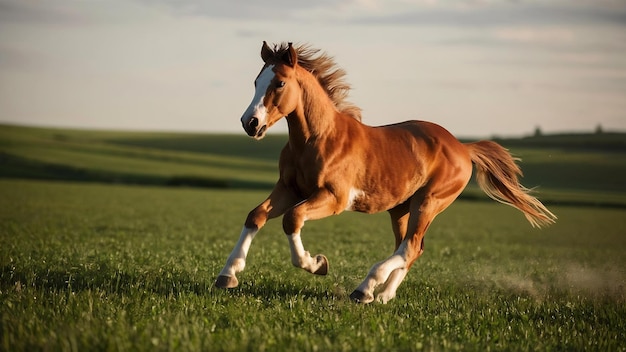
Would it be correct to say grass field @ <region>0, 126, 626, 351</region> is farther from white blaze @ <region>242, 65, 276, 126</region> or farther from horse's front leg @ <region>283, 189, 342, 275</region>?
white blaze @ <region>242, 65, 276, 126</region>

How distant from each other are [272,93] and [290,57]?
0.56m

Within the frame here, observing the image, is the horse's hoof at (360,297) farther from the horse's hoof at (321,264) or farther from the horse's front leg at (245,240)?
the horse's front leg at (245,240)

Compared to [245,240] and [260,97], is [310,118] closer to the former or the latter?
[260,97]

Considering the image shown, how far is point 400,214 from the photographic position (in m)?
11.1

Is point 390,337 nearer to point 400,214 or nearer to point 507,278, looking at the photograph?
point 400,214

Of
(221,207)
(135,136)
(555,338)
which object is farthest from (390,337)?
(135,136)

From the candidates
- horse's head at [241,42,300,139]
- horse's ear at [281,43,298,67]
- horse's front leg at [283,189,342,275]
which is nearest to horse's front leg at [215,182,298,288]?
horse's front leg at [283,189,342,275]

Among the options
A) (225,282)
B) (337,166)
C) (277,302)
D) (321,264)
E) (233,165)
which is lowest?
(233,165)

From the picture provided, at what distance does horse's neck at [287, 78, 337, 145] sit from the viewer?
9.52m

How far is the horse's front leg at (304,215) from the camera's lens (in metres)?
9.07

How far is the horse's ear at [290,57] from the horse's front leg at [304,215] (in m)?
1.57

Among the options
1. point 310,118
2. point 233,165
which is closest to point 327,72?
point 310,118

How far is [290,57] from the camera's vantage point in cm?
931

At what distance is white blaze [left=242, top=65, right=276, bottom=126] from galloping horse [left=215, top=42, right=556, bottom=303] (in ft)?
0.04
